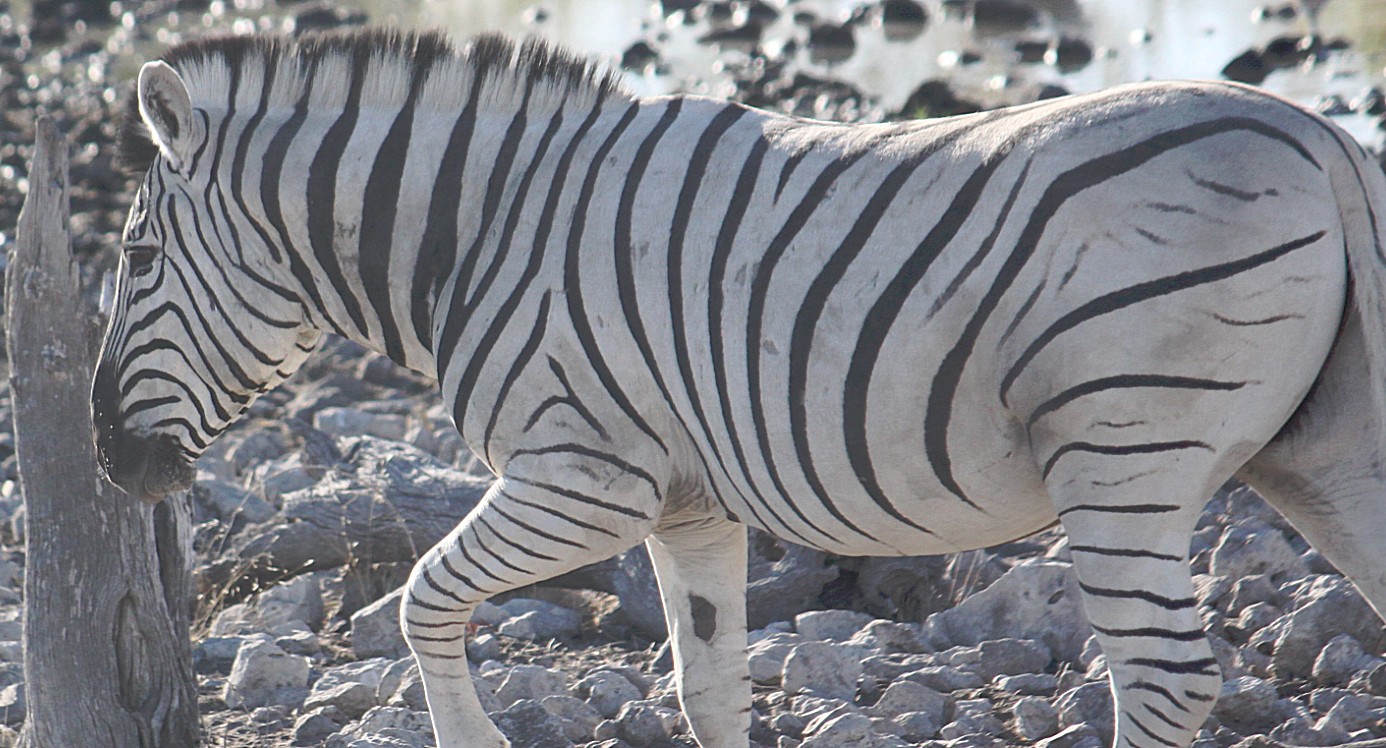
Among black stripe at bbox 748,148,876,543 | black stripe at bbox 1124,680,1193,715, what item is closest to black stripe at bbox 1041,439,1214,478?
black stripe at bbox 1124,680,1193,715

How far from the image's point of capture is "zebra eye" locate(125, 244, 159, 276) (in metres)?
4.17

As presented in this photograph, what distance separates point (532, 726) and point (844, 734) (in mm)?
954

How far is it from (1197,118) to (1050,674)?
2382 mm

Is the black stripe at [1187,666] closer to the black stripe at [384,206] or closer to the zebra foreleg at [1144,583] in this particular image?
the zebra foreleg at [1144,583]

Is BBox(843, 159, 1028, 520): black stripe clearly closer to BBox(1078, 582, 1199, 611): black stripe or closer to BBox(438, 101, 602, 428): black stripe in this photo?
BBox(1078, 582, 1199, 611): black stripe

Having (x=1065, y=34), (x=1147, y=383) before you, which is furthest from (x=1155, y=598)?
(x=1065, y=34)

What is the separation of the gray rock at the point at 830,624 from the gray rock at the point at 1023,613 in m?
0.25

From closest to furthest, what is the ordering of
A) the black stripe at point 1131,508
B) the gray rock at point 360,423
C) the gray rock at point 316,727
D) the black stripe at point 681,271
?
the black stripe at point 1131,508
the black stripe at point 681,271
the gray rock at point 316,727
the gray rock at point 360,423

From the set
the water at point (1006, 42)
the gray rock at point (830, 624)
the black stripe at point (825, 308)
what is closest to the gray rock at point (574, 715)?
the gray rock at point (830, 624)

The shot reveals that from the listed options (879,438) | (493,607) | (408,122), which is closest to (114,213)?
(493,607)

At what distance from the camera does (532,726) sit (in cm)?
465

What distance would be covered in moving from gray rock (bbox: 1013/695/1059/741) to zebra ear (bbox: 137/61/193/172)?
113 inches

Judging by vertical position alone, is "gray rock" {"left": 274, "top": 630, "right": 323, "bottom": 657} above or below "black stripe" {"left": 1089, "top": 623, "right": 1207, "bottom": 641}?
below

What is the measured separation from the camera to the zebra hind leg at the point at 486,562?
12.2 feet
